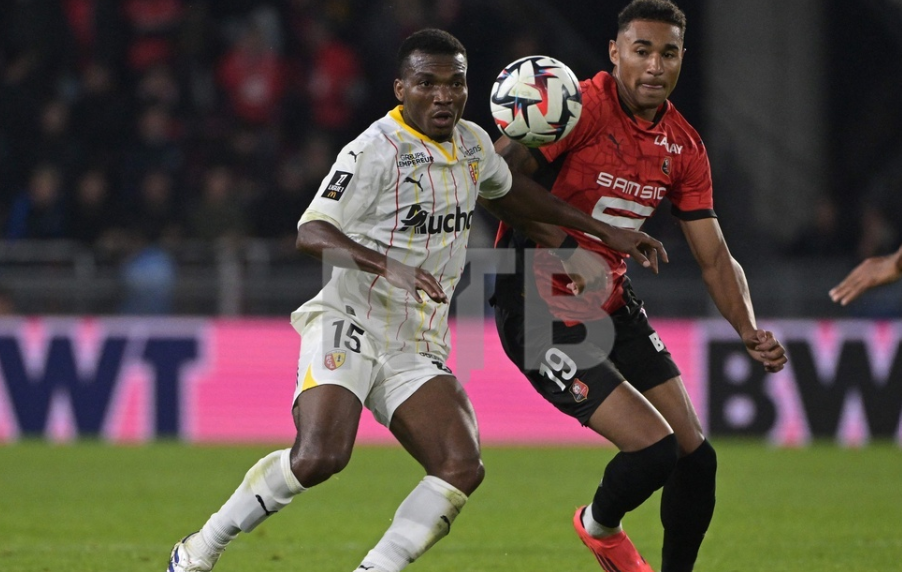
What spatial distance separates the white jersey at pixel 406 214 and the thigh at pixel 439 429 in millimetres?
226

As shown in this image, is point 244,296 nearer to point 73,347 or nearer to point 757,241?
point 73,347

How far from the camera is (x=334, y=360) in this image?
5.02m

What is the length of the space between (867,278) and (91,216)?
9606mm

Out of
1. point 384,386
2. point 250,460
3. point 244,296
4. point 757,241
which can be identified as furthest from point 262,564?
point 757,241

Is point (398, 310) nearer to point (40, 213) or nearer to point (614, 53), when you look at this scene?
point (614, 53)

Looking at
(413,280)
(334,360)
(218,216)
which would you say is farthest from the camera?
(218,216)

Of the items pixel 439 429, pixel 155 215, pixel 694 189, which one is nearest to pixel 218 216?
pixel 155 215

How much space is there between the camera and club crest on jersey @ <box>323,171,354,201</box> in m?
4.89

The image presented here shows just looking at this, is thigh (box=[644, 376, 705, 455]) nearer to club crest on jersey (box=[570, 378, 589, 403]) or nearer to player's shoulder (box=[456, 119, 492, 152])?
club crest on jersey (box=[570, 378, 589, 403])

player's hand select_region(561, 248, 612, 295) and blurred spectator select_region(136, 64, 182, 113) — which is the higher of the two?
player's hand select_region(561, 248, 612, 295)

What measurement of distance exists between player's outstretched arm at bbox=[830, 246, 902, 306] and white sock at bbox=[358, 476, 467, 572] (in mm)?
1808

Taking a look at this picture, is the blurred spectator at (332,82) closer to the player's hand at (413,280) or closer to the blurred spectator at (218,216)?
the blurred spectator at (218,216)

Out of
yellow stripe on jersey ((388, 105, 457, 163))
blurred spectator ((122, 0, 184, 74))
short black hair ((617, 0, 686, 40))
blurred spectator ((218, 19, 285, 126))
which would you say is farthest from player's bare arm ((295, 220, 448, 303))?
blurred spectator ((122, 0, 184, 74))

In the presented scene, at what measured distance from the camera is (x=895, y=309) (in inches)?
492
